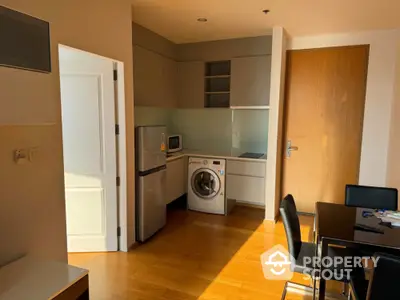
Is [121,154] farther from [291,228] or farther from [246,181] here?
[246,181]

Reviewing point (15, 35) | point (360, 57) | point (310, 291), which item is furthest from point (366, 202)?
point (15, 35)

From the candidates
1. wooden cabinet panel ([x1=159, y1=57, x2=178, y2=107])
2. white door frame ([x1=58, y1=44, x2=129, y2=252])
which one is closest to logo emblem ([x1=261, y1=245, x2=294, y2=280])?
white door frame ([x1=58, y1=44, x2=129, y2=252])

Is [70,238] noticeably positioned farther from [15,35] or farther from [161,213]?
[15,35]

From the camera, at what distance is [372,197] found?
2520mm

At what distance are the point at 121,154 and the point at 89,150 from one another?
32cm

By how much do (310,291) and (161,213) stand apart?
75.0 inches

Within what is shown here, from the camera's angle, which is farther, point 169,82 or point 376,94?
point 169,82

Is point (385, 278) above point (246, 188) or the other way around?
above

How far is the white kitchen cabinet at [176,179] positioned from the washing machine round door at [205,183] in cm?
20

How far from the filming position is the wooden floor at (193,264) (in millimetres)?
2393

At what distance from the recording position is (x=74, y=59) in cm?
A: 279

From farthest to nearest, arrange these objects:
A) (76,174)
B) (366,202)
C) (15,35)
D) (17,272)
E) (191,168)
Result: (191,168) → (76,174) → (366,202) → (17,272) → (15,35)

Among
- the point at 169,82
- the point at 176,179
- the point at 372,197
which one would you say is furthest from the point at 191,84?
the point at 372,197

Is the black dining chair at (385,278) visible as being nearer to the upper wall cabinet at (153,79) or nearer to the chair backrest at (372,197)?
the chair backrest at (372,197)
